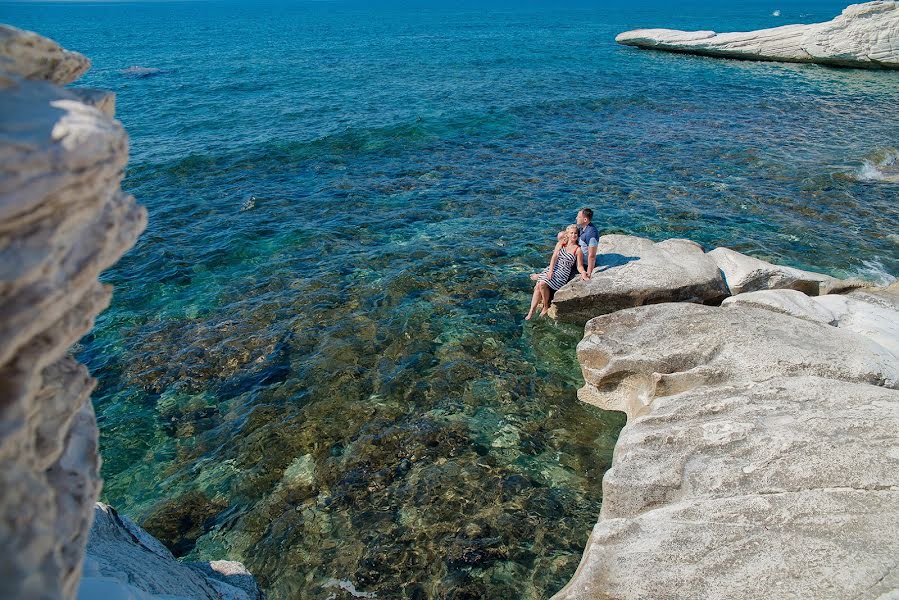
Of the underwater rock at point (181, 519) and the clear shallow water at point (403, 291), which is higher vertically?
the clear shallow water at point (403, 291)

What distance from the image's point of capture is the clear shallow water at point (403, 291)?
946 cm

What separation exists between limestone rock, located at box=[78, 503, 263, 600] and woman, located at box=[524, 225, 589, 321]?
937 cm

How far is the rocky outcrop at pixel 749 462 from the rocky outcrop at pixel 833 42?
167ft

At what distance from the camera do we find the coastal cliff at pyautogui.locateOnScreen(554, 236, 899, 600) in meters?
6.26

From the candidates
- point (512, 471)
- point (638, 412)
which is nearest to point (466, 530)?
point (512, 471)

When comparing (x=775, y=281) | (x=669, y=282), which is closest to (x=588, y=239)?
(x=669, y=282)

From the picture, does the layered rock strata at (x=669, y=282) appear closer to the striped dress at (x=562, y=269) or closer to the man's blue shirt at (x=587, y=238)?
the striped dress at (x=562, y=269)

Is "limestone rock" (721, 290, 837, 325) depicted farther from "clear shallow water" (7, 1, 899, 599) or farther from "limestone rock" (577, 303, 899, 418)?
"clear shallow water" (7, 1, 899, 599)

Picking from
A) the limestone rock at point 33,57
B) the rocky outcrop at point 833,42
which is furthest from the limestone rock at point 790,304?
the rocky outcrop at point 833,42

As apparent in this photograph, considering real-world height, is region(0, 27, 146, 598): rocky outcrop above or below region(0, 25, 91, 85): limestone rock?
below

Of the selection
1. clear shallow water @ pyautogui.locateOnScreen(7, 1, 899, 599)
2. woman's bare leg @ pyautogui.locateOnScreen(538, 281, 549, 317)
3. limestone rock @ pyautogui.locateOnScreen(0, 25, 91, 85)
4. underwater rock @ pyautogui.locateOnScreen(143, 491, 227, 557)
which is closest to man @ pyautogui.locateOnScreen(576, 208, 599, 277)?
woman's bare leg @ pyautogui.locateOnScreen(538, 281, 549, 317)

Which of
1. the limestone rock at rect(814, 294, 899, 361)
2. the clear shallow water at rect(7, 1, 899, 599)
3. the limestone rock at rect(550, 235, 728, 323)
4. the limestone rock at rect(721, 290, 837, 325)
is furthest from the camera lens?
the limestone rock at rect(550, 235, 728, 323)

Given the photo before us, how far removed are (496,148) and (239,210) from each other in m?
13.2

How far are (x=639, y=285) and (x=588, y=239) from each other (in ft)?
5.62
